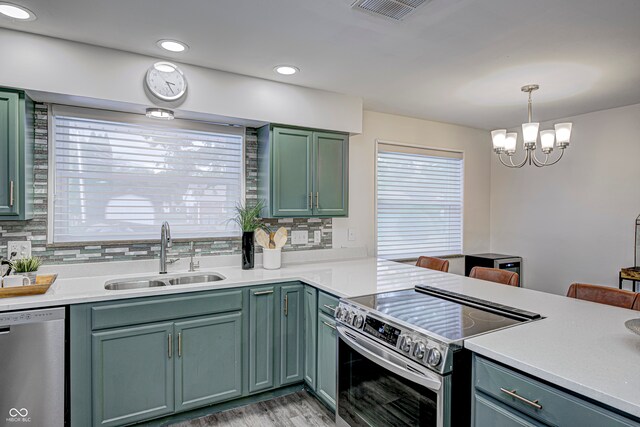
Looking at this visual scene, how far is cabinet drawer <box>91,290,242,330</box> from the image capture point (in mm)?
2096

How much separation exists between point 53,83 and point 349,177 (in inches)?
96.1

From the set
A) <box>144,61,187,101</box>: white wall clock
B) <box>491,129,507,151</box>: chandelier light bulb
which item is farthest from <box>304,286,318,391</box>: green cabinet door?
<box>491,129,507,151</box>: chandelier light bulb

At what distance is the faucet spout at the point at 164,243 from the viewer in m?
2.69

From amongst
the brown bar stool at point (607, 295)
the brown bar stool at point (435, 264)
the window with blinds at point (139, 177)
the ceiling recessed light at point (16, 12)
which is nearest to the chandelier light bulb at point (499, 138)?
the brown bar stool at point (435, 264)

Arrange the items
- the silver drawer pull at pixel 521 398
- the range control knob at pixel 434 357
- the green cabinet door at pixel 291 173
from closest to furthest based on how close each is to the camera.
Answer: the silver drawer pull at pixel 521 398 < the range control knob at pixel 434 357 < the green cabinet door at pixel 291 173

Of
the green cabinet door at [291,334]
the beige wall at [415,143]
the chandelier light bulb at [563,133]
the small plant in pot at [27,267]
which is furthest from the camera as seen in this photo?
the beige wall at [415,143]

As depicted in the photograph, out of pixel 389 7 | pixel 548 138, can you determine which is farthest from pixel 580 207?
pixel 389 7

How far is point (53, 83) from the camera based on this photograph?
223 centimetres

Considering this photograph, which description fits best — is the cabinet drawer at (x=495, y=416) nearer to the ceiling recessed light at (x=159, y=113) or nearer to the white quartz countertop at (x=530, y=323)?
the white quartz countertop at (x=530, y=323)

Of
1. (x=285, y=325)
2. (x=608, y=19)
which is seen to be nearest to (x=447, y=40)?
(x=608, y=19)

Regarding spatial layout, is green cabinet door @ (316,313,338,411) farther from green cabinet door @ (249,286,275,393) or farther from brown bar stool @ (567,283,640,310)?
brown bar stool @ (567,283,640,310)

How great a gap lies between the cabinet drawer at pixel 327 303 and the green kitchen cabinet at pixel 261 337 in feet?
1.16

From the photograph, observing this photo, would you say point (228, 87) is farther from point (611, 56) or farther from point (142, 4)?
point (611, 56)

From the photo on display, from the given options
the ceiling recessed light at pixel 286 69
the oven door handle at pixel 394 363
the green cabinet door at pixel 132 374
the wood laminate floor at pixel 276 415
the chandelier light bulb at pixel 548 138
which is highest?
the ceiling recessed light at pixel 286 69
